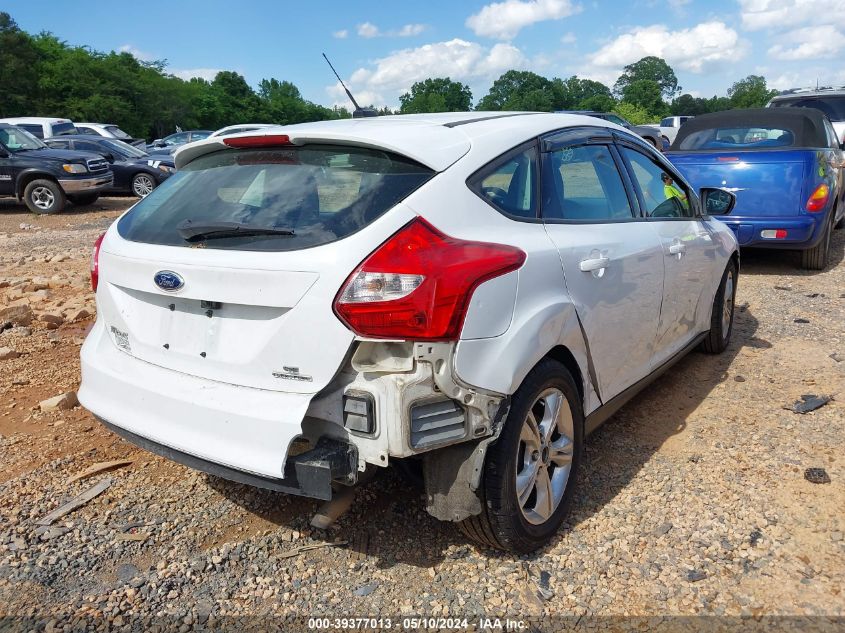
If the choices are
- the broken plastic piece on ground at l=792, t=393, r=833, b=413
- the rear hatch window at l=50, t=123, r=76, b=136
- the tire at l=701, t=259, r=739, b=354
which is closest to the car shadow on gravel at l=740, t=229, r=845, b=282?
the tire at l=701, t=259, r=739, b=354

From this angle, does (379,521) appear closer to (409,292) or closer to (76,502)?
(409,292)

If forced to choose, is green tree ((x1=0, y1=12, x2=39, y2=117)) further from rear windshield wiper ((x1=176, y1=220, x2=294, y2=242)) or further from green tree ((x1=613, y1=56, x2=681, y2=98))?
green tree ((x1=613, y1=56, x2=681, y2=98))

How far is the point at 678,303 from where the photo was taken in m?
4.16

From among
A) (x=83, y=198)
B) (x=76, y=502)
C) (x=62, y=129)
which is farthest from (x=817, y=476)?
(x=62, y=129)

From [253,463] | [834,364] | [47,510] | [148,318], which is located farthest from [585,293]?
[834,364]

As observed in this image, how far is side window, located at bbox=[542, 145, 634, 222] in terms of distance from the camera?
3.15 meters

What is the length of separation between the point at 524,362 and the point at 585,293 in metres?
0.61

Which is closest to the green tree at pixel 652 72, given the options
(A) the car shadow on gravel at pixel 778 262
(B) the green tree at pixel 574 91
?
(B) the green tree at pixel 574 91

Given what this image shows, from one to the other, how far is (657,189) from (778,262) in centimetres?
544

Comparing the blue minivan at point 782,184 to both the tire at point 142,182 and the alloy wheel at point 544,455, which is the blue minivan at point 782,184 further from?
the tire at point 142,182

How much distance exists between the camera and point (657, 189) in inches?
167

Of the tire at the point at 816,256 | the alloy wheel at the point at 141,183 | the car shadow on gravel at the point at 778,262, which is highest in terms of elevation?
the alloy wheel at the point at 141,183

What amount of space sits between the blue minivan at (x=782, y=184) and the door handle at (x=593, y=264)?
5164mm

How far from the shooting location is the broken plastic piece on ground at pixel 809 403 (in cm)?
430
